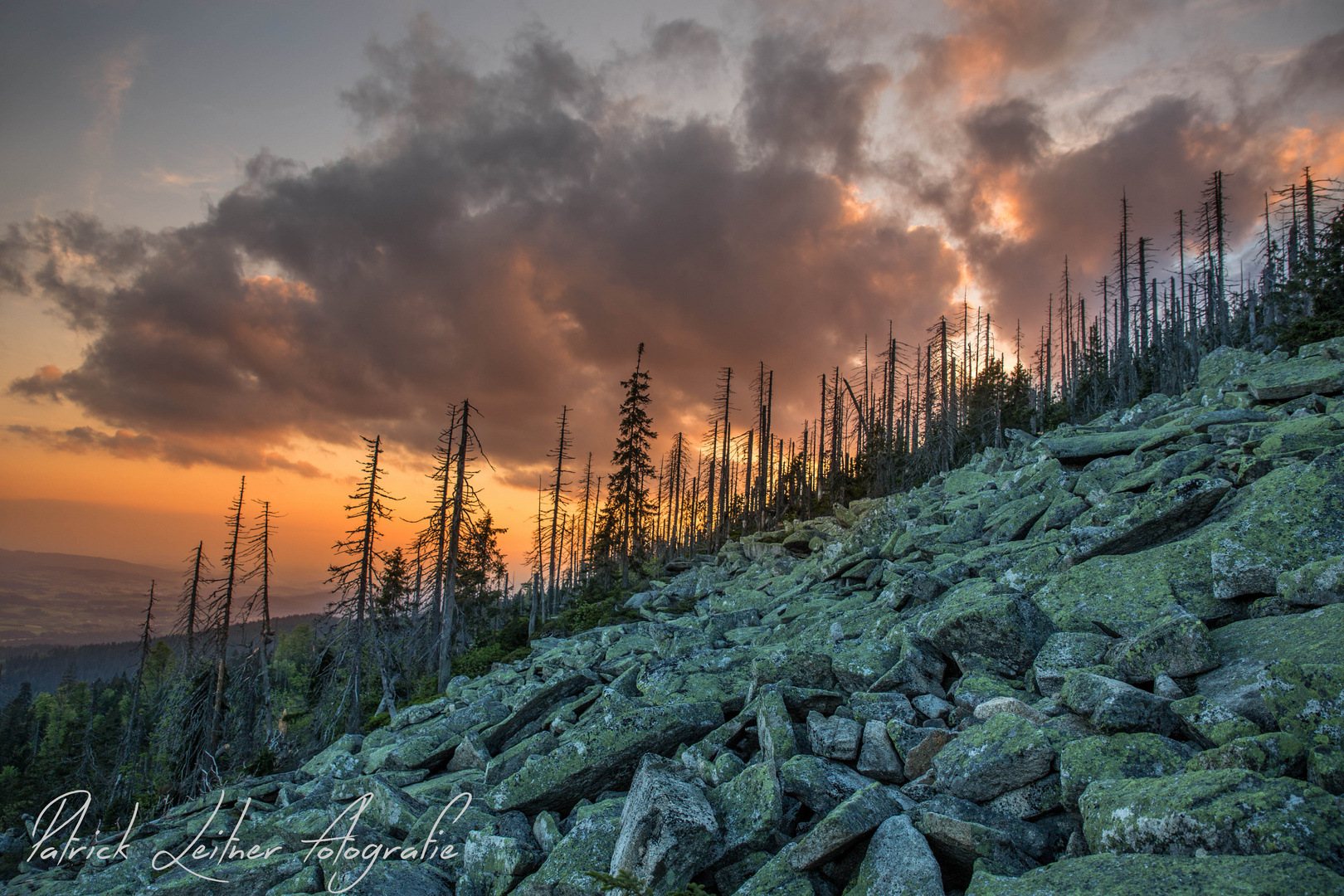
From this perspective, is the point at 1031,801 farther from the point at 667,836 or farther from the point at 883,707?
the point at 667,836

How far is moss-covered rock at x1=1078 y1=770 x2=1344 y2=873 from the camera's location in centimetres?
322

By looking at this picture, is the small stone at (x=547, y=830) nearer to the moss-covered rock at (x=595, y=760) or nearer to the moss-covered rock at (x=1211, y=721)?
the moss-covered rock at (x=595, y=760)

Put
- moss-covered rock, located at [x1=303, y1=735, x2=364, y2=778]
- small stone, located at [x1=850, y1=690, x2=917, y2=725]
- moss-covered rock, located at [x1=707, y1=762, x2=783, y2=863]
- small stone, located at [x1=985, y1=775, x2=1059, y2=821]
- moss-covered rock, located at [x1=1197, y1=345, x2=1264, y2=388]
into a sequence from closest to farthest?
small stone, located at [x1=985, y1=775, x2=1059, y2=821]
moss-covered rock, located at [x1=707, y1=762, x2=783, y2=863]
small stone, located at [x1=850, y1=690, x2=917, y2=725]
moss-covered rock, located at [x1=303, y1=735, x2=364, y2=778]
moss-covered rock, located at [x1=1197, y1=345, x2=1264, y2=388]

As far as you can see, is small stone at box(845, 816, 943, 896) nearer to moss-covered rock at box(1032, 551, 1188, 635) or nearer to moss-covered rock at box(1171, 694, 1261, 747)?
moss-covered rock at box(1171, 694, 1261, 747)

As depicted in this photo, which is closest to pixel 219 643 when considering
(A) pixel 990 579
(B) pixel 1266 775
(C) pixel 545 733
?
(C) pixel 545 733

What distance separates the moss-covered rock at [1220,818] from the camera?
322 centimetres

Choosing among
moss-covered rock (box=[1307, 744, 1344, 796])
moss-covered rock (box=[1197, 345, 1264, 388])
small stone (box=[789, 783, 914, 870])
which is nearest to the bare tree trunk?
small stone (box=[789, 783, 914, 870])

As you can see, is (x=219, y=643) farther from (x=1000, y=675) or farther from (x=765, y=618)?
(x=1000, y=675)

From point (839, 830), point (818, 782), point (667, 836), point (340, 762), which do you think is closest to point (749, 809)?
point (818, 782)

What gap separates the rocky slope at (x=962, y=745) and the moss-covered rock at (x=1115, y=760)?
0.8 inches

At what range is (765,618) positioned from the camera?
1561cm

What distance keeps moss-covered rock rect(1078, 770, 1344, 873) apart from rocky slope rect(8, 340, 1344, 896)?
0.02 meters

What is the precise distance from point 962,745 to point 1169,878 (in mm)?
2193

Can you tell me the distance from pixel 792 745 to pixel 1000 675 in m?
2.87
